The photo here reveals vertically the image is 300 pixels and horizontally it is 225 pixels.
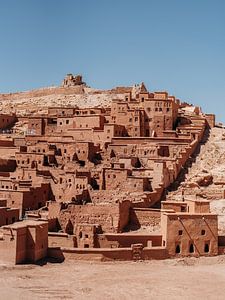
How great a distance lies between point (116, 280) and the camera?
24.4 metres

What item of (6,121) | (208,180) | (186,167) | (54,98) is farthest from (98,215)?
(54,98)

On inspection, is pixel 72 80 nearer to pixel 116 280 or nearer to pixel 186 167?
pixel 186 167

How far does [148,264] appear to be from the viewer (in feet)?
89.2

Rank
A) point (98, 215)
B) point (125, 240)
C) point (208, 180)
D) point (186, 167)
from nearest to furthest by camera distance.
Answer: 1. point (125, 240)
2. point (98, 215)
3. point (208, 180)
4. point (186, 167)

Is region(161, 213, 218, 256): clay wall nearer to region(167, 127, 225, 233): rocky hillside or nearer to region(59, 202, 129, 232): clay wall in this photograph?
region(167, 127, 225, 233): rocky hillside

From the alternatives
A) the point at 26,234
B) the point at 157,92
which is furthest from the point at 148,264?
the point at 157,92

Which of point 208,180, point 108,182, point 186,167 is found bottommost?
point 108,182

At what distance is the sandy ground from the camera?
74.5 feet

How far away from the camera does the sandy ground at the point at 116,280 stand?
22.7m

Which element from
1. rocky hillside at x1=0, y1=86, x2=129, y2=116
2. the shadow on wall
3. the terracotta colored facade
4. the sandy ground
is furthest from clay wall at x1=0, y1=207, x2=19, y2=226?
rocky hillside at x1=0, y1=86, x2=129, y2=116

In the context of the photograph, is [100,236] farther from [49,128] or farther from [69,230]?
[49,128]

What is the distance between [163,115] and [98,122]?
5.07 metres

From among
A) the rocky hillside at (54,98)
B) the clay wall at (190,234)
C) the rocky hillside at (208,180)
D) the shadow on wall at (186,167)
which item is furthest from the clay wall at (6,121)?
the clay wall at (190,234)

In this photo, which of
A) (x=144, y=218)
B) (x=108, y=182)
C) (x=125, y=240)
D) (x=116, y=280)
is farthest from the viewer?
(x=108, y=182)
